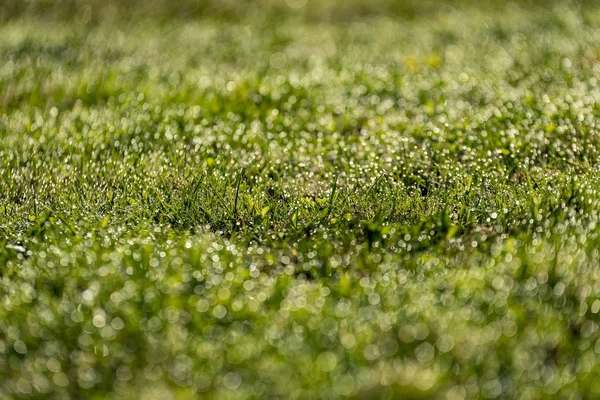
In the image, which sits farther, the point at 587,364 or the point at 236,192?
the point at 236,192

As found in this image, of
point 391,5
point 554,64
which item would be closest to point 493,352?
point 554,64

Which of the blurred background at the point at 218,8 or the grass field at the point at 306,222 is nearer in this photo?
the grass field at the point at 306,222

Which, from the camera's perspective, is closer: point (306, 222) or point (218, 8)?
point (306, 222)

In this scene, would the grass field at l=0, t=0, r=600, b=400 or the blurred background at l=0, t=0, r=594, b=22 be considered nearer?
the grass field at l=0, t=0, r=600, b=400

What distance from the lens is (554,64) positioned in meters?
5.75

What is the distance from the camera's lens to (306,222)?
3.72m

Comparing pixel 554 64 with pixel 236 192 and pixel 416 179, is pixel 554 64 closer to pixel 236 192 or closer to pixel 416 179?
pixel 416 179

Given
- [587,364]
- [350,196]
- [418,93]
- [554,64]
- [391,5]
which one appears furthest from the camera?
[391,5]

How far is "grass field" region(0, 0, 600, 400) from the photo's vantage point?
8.56ft

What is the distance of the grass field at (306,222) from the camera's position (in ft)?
8.56

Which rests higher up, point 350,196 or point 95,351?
point 350,196

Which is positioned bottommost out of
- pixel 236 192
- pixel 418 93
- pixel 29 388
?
pixel 29 388

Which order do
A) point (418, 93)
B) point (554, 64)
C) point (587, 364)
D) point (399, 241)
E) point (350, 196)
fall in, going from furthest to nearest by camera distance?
point (554, 64) → point (418, 93) → point (350, 196) → point (399, 241) → point (587, 364)

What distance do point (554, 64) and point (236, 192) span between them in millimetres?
3274
